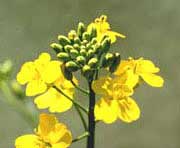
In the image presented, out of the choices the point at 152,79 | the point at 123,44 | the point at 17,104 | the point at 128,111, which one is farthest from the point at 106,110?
the point at 123,44

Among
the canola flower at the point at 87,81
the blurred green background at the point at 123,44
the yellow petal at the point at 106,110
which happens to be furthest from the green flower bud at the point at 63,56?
the blurred green background at the point at 123,44

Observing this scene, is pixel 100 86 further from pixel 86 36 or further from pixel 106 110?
pixel 86 36

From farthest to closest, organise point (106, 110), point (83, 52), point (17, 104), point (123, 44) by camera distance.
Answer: point (123, 44), point (17, 104), point (83, 52), point (106, 110)

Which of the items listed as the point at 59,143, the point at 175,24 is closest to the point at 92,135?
the point at 59,143

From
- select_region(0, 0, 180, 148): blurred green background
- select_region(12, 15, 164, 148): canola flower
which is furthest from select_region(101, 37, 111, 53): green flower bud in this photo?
select_region(0, 0, 180, 148): blurred green background

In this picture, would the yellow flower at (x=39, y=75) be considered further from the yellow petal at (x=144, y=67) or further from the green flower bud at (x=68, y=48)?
the yellow petal at (x=144, y=67)

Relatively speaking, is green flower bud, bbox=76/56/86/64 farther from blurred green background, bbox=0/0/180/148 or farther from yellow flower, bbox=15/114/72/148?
blurred green background, bbox=0/0/180/148
